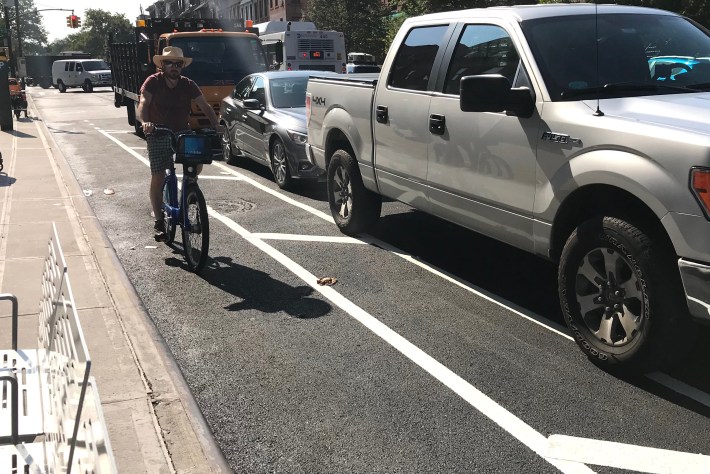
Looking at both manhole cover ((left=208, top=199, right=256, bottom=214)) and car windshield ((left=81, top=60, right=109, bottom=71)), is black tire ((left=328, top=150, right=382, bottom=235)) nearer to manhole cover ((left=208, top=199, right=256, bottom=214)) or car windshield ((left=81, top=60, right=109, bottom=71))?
manhole cover ((left=208, top=199, right=256, bottom=214))

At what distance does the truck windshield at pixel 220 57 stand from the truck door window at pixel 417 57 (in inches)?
374

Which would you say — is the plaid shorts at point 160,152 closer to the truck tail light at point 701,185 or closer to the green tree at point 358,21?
the truck tail light at point 701,185

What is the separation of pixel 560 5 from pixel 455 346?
2.64m

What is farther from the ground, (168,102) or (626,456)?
(168,102)

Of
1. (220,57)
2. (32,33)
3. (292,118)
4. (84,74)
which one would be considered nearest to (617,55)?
→ (292,118)

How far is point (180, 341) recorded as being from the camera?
199 inches

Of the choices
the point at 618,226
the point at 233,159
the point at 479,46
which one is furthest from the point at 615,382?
the point at 233,159

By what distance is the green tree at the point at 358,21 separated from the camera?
4800cm

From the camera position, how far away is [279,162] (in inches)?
420

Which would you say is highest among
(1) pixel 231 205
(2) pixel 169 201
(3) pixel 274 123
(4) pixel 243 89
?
(4) pixel 243 89

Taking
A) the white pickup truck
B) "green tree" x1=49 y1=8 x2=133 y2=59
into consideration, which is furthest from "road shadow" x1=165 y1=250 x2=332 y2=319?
"green tree" x1=49 y1=8 x2=133 y2=59

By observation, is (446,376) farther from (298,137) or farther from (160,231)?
(298,137)

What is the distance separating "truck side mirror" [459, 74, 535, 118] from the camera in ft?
15.4

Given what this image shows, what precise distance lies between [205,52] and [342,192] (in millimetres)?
9471
